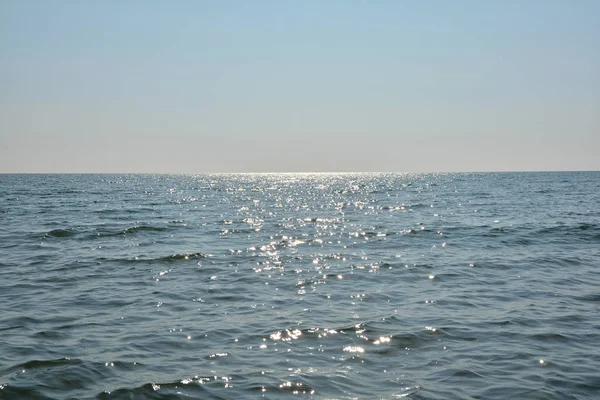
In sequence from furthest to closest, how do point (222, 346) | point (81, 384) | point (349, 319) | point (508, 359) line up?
1. point (349, 319)
2. point (222, 346)
3. point (508, 359)
4. point (81, 384)

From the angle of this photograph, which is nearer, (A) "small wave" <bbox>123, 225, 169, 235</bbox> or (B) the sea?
(B) the sea

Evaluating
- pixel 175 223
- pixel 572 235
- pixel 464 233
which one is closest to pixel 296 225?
pixel 175 223

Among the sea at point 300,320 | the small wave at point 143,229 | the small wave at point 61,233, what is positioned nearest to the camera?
the sea at point 300,320

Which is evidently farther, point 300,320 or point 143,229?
point 143,229

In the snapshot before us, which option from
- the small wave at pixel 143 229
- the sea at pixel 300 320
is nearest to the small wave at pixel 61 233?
the sea at pixel 300 320

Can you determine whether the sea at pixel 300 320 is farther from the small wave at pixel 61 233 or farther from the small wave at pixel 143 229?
the small wave at pixel 143 229

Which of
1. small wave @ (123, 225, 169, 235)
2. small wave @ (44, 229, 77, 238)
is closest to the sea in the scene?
small wave @ (44, 229, 77, 238)

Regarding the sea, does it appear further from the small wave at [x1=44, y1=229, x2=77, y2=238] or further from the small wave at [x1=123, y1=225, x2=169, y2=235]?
the small wave at [x1=123, y1=225, x2=169, y2=235]

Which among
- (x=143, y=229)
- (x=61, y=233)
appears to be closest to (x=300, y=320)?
(x=61, y=233)

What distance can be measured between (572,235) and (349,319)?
19016mm

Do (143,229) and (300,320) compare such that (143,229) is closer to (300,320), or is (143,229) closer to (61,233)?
(61,233)

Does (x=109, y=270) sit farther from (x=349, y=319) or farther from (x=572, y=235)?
(x=572, y=235)

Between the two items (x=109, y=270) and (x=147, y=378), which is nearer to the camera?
(x=147, y=378)

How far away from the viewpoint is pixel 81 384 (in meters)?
7.79
